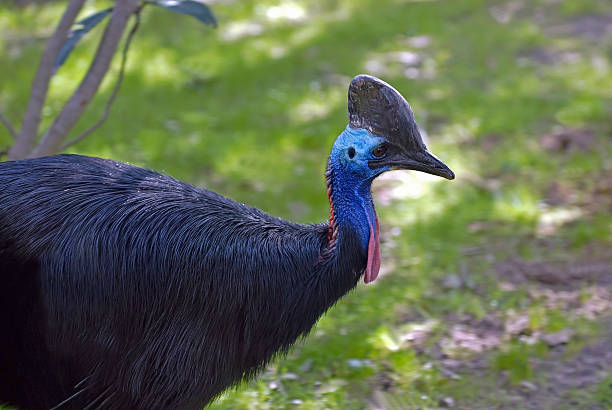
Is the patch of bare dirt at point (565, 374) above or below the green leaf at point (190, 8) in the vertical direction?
below

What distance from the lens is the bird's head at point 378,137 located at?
8.77ft

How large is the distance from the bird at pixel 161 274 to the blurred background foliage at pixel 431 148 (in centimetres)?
83

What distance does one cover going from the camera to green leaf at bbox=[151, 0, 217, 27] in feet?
11.4

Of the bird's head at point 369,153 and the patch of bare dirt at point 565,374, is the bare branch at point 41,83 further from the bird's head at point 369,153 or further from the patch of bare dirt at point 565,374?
the patch of bare dirt at point 565,374

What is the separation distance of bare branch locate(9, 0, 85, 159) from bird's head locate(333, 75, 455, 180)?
1.54m

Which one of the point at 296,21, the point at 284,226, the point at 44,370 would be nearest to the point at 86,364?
the point at 44,370

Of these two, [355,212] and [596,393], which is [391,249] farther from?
[355,212]

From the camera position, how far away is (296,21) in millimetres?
7883

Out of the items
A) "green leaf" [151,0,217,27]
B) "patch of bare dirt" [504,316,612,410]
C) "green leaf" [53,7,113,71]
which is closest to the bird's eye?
"green leaf" [151,0,217,27]

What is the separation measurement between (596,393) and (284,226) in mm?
1537

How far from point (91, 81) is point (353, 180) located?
1496 mm

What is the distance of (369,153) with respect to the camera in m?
2.70

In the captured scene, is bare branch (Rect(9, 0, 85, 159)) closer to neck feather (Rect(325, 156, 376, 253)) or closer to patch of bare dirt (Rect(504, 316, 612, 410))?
neck feather (Rect(325, 156, 376, 253))

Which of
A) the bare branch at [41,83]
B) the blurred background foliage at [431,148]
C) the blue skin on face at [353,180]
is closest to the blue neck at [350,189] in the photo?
the blue skin on face at [353,180]
